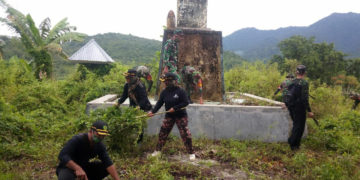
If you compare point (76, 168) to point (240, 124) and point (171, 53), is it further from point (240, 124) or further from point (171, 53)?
point (171, 53)

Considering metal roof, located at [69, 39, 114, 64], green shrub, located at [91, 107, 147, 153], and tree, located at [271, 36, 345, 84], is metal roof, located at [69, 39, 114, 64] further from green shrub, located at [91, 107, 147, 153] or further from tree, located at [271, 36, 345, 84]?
tree, located at [271, 36, 345, 84]

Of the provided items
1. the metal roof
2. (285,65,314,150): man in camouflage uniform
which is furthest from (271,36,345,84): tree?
(285,65,314,150): man in camouflage uniform

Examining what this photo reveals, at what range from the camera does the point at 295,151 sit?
581 cm

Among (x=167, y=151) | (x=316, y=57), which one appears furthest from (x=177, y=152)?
(x=316, y=57)

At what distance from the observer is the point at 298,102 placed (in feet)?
18.4

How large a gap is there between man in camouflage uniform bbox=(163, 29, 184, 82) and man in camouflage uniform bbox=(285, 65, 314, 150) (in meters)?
3.54

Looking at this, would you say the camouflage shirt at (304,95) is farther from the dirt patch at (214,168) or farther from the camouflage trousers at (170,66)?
the camouflage trousers at (170,66)

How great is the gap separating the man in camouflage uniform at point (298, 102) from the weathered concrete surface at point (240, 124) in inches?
32.1

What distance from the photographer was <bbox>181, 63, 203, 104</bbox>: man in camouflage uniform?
7.71m

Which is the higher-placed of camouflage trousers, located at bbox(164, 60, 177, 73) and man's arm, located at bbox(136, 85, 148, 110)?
camouflage trousers, located at bbox(164, 60, 177, 73)

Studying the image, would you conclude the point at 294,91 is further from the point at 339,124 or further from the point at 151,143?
the point at 151,143

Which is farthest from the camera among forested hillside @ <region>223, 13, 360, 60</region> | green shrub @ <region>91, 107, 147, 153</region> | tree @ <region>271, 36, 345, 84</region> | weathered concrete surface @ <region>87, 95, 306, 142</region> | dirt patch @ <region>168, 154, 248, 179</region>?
forested hillside @ <region>223, 13, 360, 60</region>

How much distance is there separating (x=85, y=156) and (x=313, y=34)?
147 m

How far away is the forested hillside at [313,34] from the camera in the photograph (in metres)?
113
